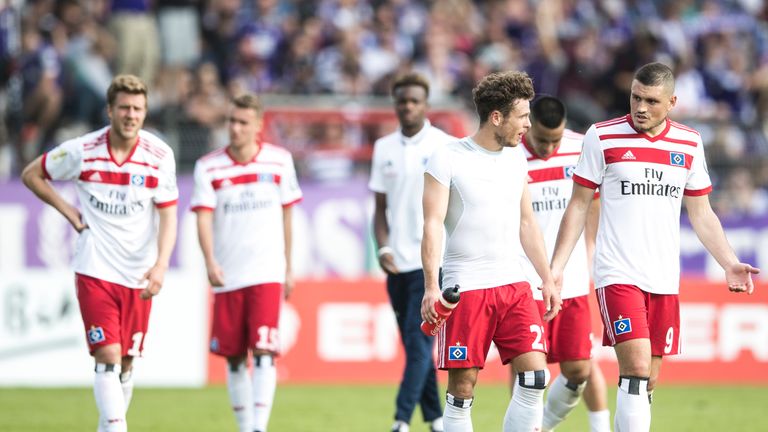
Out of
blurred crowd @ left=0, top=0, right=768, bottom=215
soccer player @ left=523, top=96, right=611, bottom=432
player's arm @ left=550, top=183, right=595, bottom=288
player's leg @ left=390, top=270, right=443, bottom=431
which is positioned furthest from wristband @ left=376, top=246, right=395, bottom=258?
blurred crowd @ left=0, top=0, right=768, bottom=215

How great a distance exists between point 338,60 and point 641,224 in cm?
1124

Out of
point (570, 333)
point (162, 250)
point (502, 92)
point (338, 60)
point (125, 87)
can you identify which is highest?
point (338, 60)

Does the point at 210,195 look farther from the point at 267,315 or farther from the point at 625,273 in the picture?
the point at 625,273

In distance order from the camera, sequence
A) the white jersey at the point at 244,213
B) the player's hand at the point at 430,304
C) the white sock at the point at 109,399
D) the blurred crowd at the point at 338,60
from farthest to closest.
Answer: the blurred crowd at the point at 338,60
the white jersey at the point at 244,213
the white sock at the point at 109,399
the player's hand at the point at 430,304

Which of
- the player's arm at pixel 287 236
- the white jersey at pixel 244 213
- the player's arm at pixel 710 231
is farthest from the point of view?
the player's arm at pixel 287 236

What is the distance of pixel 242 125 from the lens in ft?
32.9

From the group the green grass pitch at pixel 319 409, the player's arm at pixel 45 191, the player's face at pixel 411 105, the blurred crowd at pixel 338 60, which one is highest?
the blurred crowd at pixel 338 60

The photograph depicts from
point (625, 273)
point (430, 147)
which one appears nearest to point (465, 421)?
point (625, 273)

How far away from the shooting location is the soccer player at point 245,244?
390 inches

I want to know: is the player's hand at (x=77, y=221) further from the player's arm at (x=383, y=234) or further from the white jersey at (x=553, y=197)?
the white jersey at (x=553, y=197)

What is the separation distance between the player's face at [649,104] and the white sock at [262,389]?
142 inches

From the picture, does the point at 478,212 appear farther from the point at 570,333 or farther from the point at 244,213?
the point at 244,213

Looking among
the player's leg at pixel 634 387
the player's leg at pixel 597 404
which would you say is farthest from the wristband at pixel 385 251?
the player's leg at pixel 634 387

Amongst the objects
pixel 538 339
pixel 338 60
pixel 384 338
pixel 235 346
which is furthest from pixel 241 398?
pixel 338 60
